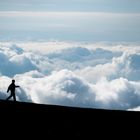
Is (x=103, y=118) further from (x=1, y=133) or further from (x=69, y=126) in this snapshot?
(x=1, y=133)

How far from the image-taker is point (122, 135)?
24266mm

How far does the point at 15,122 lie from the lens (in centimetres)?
2606

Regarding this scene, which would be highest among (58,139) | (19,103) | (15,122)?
(19,103)

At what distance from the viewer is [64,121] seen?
2597cm

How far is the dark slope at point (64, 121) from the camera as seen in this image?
80.7ft

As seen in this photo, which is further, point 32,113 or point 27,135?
point 32,113

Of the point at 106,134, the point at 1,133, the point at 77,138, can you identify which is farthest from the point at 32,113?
the point at 106,134

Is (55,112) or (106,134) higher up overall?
(55,112)

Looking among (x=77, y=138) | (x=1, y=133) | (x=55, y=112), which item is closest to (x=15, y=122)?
(x=1, y=133)

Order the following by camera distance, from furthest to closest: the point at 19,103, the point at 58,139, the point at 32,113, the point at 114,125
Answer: the point at 19,103 < the point at 32,113 < the point at 114,125 < the point at 58,139

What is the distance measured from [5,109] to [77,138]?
26.2ft

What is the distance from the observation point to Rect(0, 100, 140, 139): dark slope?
80.7 ft

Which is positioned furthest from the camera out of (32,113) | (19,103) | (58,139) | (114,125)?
(19,103)

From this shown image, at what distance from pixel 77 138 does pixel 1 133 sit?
630 centimetres
